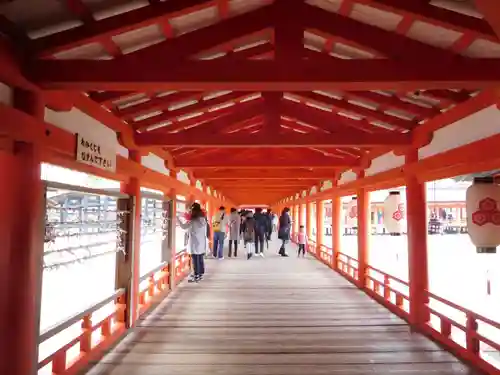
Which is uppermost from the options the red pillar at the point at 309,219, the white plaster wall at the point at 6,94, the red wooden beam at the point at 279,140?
the red wooden beam at the point at 279,140

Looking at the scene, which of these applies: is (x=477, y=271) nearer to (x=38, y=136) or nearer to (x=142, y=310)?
(x=142, y=310)

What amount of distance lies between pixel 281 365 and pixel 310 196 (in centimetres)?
1011

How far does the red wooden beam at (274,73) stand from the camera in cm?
274

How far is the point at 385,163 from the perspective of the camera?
6633 mm

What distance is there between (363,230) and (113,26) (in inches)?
242

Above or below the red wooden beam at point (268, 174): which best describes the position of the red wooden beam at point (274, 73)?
below

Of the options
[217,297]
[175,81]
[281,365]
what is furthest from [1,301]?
[217,297]

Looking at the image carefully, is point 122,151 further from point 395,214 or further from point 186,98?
point 395,214

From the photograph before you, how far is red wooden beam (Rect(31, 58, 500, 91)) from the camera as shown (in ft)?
8.98

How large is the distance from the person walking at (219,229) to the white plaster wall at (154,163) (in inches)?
174

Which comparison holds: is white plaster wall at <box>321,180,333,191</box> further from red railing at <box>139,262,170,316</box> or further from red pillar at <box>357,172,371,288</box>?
red railing at <box>139,262,170,316</box>

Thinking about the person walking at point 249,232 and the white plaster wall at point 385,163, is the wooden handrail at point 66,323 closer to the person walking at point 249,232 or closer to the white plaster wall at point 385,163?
the white plaster wall at point 385,163

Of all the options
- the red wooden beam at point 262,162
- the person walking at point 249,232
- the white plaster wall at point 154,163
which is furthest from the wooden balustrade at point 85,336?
the person walking at point 249,232

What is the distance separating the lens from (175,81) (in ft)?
9.10
